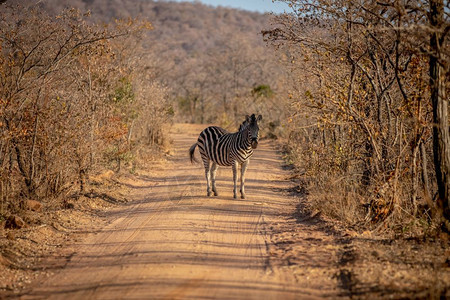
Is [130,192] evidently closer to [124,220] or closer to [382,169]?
[124,220]

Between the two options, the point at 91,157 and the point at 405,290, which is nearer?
the point at 405,290

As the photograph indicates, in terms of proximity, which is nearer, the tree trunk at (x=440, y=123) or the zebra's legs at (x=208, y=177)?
the tree trunk at (x=440, y=123)

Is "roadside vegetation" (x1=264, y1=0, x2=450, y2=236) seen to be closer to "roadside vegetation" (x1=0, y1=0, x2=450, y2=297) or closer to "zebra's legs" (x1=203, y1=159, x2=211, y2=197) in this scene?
"roadside vegetation" (x1=0, y1=0, x2=450, y2=297)

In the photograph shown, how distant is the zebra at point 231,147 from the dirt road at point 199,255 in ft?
2.63

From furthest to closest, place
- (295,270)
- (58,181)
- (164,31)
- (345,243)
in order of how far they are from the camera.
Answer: (164,31) → (58,181) → (345,243) → (295,270)

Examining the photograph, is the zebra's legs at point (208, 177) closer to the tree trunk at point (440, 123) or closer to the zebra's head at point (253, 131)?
the zebra's head at point (253, 131)

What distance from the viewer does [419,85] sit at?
→ 25.3 ft

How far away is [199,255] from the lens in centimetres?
693

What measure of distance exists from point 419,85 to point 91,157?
7.74m

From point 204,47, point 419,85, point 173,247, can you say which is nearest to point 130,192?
point 173,247

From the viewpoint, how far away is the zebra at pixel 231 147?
11383 millimetres

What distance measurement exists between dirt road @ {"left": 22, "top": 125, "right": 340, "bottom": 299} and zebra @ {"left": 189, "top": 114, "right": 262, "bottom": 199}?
803mm

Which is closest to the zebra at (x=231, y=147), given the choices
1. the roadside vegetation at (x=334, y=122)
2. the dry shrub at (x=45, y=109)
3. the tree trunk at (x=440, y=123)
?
the roadside vegetation at (x=334, y=122)

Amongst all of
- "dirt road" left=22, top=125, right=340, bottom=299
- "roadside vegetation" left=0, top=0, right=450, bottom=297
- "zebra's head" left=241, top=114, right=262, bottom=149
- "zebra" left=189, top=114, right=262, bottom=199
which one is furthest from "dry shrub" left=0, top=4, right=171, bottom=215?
"zebra's head" left=241, top=114, right=262, bottom=149
